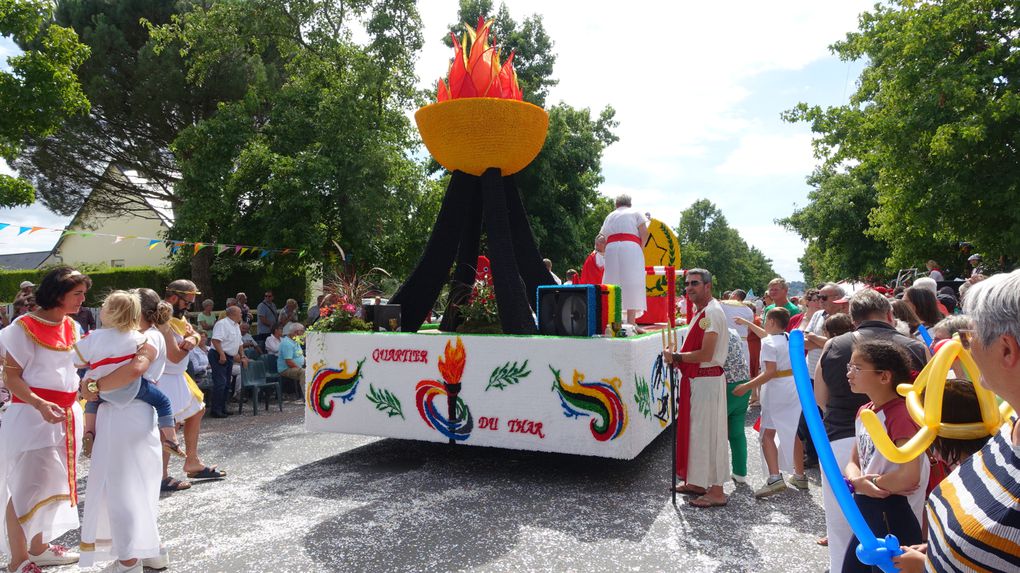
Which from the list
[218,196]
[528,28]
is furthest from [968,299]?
[528,28]

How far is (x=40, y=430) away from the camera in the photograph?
3.55 meters

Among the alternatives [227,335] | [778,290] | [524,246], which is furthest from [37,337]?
[778,290]

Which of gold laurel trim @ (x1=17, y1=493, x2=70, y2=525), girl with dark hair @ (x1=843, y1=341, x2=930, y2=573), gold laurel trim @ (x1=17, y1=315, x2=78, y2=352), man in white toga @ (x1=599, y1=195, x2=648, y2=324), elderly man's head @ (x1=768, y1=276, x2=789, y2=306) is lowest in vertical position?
gold laurel trim @ (x1=17, y1=493, x2=70, y2=525)

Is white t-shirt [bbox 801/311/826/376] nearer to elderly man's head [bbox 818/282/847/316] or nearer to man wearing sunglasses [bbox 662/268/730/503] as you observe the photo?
elderly man's head [bbox 818/282/847/316]

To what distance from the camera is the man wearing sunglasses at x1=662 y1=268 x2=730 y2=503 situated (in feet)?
15.0

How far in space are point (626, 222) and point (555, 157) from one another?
16745mm

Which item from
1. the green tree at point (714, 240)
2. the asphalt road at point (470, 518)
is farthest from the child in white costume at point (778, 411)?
the green tree at point (714, 240)

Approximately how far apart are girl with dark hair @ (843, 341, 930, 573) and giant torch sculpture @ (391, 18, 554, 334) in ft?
11.8

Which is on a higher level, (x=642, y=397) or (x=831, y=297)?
(x=831, y=297)

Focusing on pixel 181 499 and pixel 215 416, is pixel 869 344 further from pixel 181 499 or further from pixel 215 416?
pixel 215 416

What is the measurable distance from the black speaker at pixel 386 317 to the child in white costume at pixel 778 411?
3316 millimetres

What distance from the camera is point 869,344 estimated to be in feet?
7.82

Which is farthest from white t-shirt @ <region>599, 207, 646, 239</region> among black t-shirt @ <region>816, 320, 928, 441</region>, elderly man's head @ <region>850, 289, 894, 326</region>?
black t-shirt @ <region>816, 320, 928, 441</region>

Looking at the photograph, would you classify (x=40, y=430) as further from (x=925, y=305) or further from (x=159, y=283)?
(x=159, y=283)
